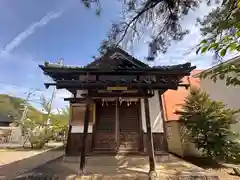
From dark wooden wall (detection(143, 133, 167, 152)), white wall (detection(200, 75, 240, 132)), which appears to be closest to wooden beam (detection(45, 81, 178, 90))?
dark wooden wall (detection(143, 133, 167, 152))

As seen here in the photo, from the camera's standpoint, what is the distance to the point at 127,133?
6.65 m

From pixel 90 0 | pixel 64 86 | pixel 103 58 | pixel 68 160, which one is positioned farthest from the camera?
pixel 68 160

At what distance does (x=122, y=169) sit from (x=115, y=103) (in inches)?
105

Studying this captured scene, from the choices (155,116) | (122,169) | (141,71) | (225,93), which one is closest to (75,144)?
(122,169)

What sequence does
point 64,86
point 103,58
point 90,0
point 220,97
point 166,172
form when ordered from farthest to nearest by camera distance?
point 220,97
point 64,86
point 166,172
point 103,58
point 90,0

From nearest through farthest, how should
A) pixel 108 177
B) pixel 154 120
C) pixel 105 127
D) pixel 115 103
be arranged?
pixel 108 177 < pixel 105 127 < pixel 154 120 < pixel 115 103

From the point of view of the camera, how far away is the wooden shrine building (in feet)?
17.7

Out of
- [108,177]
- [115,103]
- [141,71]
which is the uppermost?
[141,71]

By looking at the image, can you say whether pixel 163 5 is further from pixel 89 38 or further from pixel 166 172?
pixel 166 172

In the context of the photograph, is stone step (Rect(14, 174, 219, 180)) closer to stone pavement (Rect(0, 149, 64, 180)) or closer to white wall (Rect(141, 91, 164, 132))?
stone pavement (Rect(0, 149, 64, 180))

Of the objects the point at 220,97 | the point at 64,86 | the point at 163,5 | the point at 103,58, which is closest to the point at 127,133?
the point at 64,86

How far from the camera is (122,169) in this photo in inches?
212

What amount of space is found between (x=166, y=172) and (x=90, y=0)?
5.19 metres

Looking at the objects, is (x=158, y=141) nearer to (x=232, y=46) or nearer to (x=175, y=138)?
(x=175, y=138)
